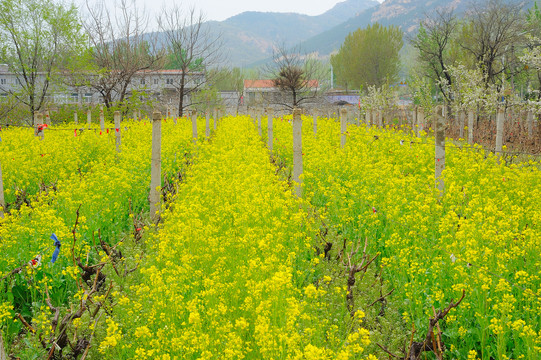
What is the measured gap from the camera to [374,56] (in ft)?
218

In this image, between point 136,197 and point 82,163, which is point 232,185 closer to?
point 136,197

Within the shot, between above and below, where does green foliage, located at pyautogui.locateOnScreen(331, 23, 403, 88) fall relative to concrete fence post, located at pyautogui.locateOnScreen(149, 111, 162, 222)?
above

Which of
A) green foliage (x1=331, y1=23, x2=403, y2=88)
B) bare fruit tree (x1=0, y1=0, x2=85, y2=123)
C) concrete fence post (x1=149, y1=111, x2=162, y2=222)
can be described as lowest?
concrete fence post (x1=149, y1=111, x2=162, y2=222)

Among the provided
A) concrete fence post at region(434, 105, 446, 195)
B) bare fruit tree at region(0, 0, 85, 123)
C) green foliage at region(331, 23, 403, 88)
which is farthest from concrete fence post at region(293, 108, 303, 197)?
green foliage at region(331, 23, 403, 88)

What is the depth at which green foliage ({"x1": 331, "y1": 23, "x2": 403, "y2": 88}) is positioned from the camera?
65.8 metres

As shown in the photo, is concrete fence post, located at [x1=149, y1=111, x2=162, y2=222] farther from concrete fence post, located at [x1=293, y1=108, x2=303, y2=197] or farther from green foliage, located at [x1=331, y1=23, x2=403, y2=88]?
green foliage, located at [x1=331, y1=23, x2=403, y2=88]

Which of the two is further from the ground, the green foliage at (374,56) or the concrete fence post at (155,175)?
the green foliage at (374,56)

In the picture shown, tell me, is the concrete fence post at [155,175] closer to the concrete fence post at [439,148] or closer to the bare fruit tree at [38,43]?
the concrete fence post at [439,148]

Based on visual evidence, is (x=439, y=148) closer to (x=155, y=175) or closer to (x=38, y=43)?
(x=155, y=175)

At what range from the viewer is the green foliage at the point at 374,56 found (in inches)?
2589

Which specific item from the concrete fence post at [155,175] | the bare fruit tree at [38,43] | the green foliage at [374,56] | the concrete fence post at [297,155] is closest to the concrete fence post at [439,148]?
the concrete fence post at [297,155]

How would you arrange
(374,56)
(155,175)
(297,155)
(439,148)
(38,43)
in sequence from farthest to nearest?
(374,56), (38,43), (297,155), (155,175), (439,148)

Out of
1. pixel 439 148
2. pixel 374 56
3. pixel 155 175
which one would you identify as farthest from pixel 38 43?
pixel 374 56

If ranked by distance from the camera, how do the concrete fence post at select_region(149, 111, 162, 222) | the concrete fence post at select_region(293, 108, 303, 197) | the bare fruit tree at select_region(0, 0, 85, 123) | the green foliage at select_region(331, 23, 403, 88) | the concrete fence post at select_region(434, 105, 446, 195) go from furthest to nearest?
the green foliage at select_region(331, 23, 403, 88) < the bare fruit tree at select_region(0, 0, 85, 123) < the concrete fence post at select_region(293, 108, 303, 197) < the concrete fence post at select_region(149, 111, 162, 222) < the concrete fence post at select_region(434, 105, 446, 195)
